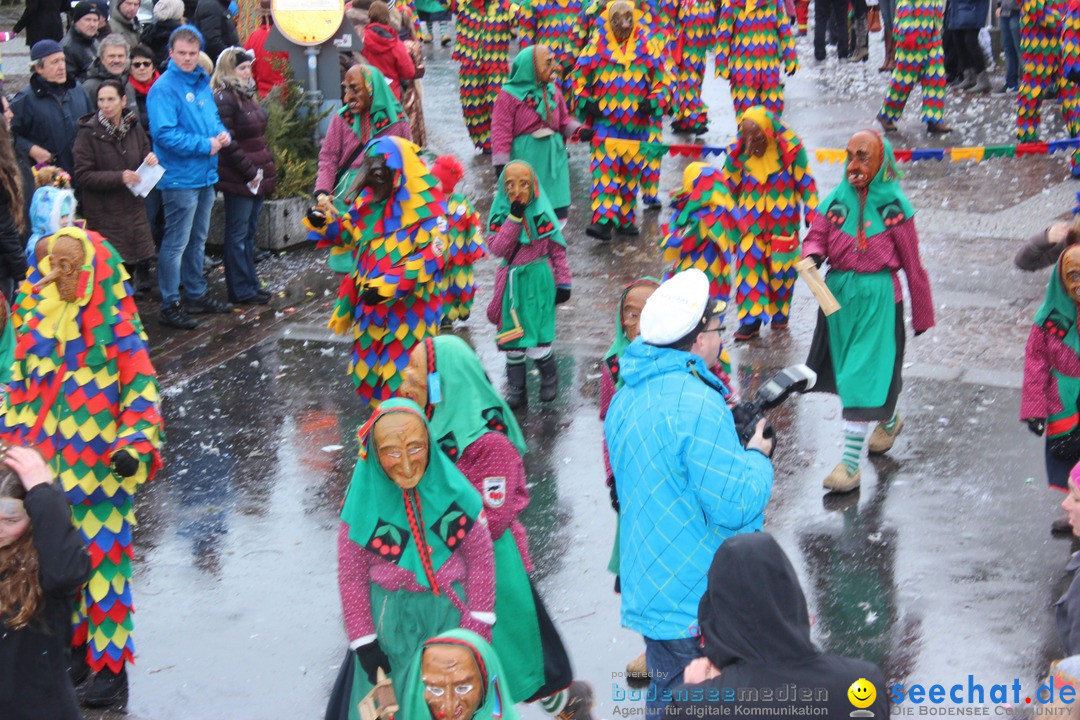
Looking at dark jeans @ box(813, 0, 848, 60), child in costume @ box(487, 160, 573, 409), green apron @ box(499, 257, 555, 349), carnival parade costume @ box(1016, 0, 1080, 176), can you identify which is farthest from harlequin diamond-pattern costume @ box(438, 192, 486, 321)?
dark jeans @ box(813, 0, 848, 60)

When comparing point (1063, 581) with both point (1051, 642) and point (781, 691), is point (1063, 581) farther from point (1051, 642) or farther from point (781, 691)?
point (781, 691)

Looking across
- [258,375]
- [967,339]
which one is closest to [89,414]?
[258,375]

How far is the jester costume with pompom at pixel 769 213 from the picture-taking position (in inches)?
398

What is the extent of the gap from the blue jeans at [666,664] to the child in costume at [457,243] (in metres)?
4.47

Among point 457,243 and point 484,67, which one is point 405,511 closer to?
point 457,243

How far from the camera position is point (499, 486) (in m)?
5.36

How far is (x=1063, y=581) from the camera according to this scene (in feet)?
22.2

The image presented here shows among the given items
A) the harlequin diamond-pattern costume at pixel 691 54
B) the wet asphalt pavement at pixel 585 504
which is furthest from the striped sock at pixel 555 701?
the harlequin diamond-pattern costume at pixel 691 54

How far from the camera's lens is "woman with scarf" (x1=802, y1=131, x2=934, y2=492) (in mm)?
7691

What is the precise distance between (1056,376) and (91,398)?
4.54 metres

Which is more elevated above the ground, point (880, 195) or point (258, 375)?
point (880, 195)

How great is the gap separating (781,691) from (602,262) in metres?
9.20

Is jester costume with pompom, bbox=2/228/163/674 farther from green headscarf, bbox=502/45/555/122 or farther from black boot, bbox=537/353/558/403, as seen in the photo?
green headscarf, bbox=502/45/555/122

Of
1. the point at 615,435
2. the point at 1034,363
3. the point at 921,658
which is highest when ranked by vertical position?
the point at 615,435
